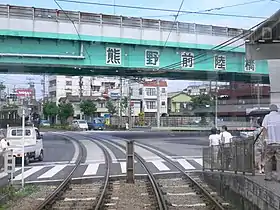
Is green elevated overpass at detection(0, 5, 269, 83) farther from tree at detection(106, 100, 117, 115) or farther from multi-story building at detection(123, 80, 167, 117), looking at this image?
multi-story building at detection(123, 80, 167, 117)

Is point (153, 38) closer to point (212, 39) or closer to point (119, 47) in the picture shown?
point (119, 47)

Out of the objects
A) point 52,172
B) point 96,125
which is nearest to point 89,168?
point 52,172

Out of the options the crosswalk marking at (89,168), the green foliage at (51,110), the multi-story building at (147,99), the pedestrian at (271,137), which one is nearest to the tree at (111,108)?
the multi-story building at (147,99)

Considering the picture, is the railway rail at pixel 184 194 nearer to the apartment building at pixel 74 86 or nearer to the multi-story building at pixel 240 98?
the multi-story building at pixel 240 98

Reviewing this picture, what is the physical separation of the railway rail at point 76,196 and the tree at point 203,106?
45.5 metres

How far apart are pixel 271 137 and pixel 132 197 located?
517 cm

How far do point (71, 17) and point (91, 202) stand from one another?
19612 millimetres

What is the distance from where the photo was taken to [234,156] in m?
12.4

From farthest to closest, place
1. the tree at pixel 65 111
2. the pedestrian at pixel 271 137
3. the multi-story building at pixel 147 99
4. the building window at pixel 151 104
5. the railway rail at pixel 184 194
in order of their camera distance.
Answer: the building window at pixel 151 104 < the multi-story building at pixel 147 99 < the tree at pixel 65 111 < the railway rail at pixel 184 194 < the pedestrian at pixel 271 137

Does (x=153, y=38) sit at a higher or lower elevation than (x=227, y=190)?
higher

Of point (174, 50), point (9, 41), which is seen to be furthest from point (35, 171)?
point (174, 50)

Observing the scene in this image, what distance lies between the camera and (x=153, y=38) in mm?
32906

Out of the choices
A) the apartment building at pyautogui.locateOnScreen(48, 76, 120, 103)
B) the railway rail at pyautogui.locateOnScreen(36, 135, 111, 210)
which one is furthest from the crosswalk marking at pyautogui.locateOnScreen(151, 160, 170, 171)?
the apartment building at pyautogui.locateOnScreen(48, 76, 120, 103)

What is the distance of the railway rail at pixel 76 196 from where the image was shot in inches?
468
